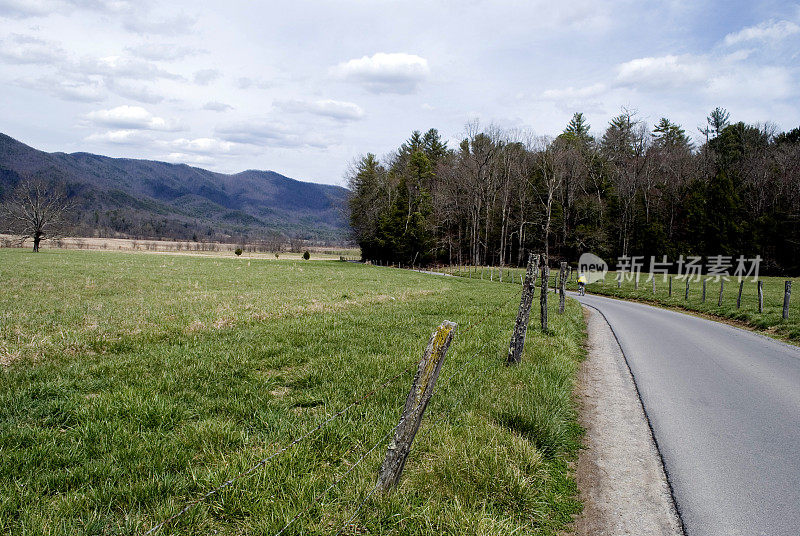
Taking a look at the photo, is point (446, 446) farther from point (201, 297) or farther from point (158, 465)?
point (201, 297)

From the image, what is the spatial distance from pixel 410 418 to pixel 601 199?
6386 cm

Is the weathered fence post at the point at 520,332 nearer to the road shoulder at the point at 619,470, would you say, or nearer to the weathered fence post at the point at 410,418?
the road shoulder at the point at 619,470

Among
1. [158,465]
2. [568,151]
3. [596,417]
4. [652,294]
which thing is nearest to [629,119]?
[568,151]

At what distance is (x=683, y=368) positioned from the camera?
9086 mm

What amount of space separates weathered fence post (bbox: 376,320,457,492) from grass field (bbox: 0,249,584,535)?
0.58 feet

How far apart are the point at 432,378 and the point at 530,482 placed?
1.53m

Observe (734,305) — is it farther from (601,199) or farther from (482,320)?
(601,199)

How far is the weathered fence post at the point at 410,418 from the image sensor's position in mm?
3572

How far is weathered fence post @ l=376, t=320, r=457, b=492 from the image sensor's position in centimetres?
357

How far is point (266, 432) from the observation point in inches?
186

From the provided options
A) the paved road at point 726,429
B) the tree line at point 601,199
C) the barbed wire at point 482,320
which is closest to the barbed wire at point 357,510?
the paved road at point 726,429

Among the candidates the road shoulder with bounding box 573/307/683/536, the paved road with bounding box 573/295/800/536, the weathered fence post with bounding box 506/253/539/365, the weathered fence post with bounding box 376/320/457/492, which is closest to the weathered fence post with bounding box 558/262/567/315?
the paved road with bounding box 573/295/800/536

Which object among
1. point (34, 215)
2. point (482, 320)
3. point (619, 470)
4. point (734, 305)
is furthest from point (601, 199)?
point (34, 215)

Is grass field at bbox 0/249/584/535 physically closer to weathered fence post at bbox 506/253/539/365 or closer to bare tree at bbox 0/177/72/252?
weathered fence post at bbox 506/253/539/365
